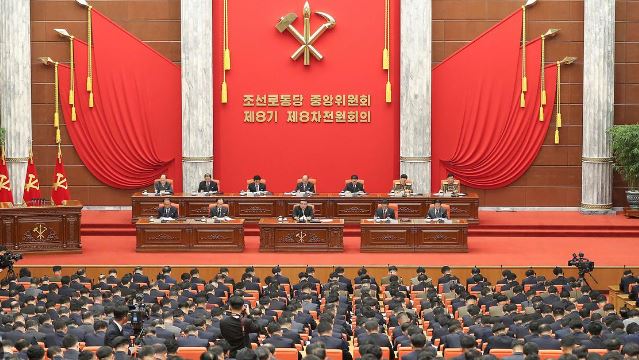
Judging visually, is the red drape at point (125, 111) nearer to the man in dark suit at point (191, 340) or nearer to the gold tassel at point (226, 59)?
the gold tassel at point (226, 59)

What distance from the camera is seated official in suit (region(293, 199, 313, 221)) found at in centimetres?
1877

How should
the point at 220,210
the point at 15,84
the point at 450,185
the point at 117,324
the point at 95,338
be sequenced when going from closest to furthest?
the point at 117,324, the point at 95,338, the point at 220,210, the point at 450,185, the point at 15,84

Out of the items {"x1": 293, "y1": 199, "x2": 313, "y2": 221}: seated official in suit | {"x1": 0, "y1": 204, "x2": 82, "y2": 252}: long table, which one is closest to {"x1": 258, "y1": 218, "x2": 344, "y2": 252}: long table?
{"x1": 293, "y1": 199, "x2": 313, "y2": 221}: seated official in suit

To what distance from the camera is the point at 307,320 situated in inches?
458

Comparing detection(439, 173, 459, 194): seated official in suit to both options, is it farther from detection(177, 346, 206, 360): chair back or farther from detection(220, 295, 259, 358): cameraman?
detection(177, 346, 206, 360): chair back

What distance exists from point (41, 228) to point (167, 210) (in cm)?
215

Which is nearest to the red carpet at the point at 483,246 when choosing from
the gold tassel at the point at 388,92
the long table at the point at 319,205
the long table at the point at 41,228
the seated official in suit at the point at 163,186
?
the long table at the point at 41,228

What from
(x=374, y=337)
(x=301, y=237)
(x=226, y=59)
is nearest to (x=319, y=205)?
(x=301, y=237)

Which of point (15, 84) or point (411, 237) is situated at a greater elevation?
point (15, 84)

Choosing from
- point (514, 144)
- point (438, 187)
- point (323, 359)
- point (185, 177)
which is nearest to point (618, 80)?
point (514, 144)

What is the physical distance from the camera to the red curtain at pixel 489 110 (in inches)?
874

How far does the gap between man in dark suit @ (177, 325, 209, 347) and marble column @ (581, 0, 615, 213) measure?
1338 centimetres

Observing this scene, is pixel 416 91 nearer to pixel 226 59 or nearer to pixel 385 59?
pixel 385 59

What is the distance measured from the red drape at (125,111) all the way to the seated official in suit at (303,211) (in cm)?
442
